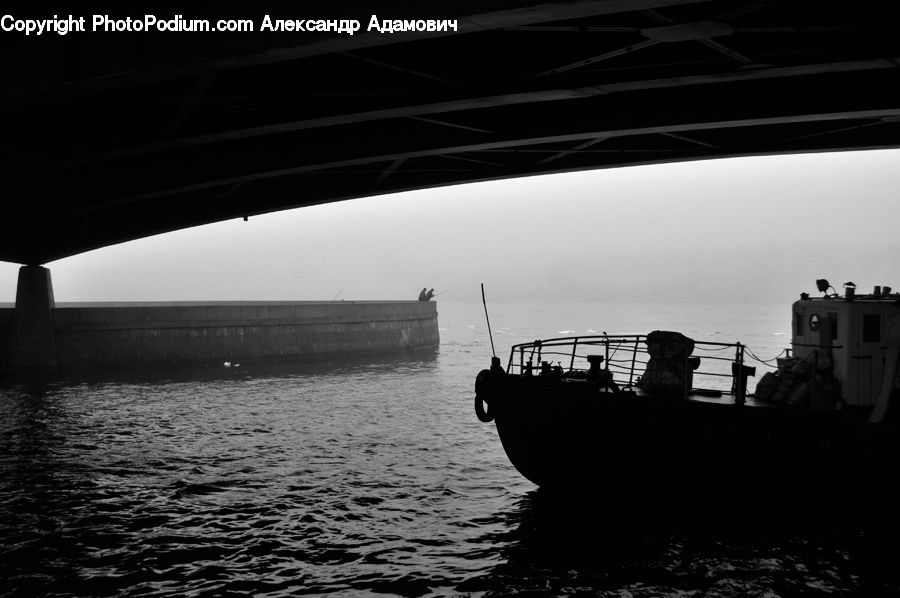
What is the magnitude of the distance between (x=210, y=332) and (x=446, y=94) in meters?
37.1

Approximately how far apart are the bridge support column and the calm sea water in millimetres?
17808

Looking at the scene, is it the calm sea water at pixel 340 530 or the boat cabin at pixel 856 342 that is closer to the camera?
the calm sea water at pixel 340 530

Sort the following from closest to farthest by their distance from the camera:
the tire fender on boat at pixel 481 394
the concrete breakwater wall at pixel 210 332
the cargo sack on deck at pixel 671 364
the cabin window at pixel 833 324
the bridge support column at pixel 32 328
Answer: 1. the cabin window at pixel 833 324
2. the cargo sack on deck at pixel 671 364
3. the tire fender on boat at pixel 481 394
4. the bridge support column at pixel 32 328
5. the concrete breakwater wall at pixel 210 332

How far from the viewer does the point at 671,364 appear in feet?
46.0

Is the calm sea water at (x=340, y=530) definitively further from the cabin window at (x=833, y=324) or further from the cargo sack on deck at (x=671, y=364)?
the cabin window at (x=833, y=324)

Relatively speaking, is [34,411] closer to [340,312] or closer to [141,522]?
[141,522]

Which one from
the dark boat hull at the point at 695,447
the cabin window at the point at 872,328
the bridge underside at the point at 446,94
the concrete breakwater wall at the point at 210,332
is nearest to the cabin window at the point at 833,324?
the cabin window at the point at 872,328

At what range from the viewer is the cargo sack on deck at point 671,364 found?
1380 centimetres

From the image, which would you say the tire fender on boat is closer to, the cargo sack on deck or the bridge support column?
the cargo sack on deck

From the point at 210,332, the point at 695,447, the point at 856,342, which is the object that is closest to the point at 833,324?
the point at 856,342

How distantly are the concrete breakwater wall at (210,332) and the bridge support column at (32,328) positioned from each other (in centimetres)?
62

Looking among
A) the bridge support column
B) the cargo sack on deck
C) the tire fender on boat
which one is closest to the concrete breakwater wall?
the bridge support column

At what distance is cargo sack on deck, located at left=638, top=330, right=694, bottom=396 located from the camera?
13.8m

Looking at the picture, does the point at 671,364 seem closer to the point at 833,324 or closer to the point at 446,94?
the point at 833,324
